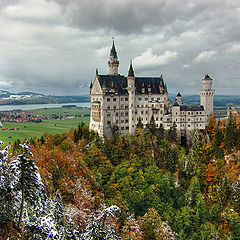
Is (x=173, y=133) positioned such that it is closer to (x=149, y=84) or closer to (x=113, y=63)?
(x=149, y=84)

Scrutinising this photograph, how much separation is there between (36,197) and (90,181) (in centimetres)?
2508

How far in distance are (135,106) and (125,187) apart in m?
32.6

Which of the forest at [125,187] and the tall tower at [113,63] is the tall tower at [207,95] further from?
the tall tower at [113,63]

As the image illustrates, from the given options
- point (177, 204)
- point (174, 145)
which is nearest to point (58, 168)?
point (177, 204)

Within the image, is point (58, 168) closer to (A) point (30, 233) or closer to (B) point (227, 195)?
(A) point (30, 233)

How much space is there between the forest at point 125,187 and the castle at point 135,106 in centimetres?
403

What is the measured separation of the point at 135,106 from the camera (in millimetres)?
85875

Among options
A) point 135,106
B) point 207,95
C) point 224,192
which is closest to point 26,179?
point 224,192

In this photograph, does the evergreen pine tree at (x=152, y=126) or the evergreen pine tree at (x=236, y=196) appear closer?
the evergreen pine tree at (x=236, y=196)

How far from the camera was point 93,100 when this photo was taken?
86000 mm

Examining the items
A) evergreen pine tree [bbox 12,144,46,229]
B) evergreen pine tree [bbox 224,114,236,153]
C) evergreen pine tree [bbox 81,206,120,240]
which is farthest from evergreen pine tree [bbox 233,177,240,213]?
evergreen pine tree [bbox 12,144,46,229]

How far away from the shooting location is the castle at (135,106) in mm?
82312

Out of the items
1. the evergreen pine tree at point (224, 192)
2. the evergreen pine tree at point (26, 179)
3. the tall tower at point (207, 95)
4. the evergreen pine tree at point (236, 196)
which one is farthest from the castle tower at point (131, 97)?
the evergreen pine tree at point (26, 179)

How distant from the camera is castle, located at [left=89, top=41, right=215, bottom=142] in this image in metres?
82.3
